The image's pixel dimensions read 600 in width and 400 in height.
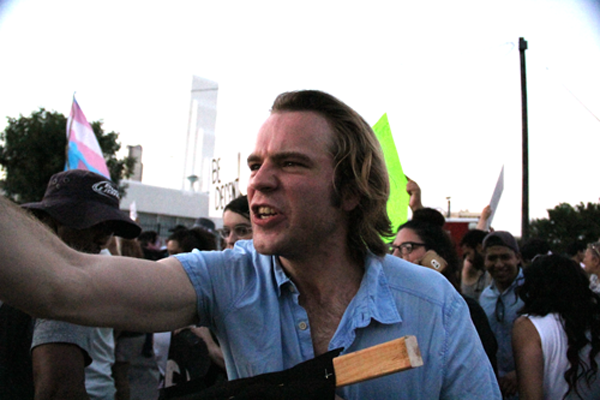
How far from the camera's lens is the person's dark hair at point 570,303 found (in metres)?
2.75

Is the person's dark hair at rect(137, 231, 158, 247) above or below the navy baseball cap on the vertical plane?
below

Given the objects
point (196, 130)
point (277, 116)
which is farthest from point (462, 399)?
point (196, 130)

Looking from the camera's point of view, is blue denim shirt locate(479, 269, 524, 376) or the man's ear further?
Answer: blue denim shirt locate(479, 269, 524, 376)

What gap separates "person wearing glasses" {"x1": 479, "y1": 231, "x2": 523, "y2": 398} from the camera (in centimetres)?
378

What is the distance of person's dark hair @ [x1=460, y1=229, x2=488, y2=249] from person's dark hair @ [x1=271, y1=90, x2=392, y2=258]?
374 centimetres

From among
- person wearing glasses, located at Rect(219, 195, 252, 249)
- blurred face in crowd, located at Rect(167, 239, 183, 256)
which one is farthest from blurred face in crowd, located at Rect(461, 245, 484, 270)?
blurred face in crowd, located at Rect(167, 239, 183, 256)

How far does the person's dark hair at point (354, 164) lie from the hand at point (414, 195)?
2.38m

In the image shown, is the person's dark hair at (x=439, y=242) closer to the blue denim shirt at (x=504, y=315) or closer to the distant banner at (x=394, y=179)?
the distant banner at (x=394, y=179)

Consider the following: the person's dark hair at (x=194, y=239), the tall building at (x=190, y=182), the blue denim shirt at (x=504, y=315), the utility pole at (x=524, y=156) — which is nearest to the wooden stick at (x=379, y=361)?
the blue denim shirt at (x=504, y=315)

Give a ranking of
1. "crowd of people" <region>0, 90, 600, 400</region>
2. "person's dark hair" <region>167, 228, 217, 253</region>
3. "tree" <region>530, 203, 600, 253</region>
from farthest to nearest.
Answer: "tree" <region>530, 203, 600, 253</region>, "person's dark hair" <region>167, 228, 217, 253</region>, "crowd of people" <region>0, 90, 600, 400</region>

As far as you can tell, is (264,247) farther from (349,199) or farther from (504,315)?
(504,315)

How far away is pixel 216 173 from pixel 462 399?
7.90 metres

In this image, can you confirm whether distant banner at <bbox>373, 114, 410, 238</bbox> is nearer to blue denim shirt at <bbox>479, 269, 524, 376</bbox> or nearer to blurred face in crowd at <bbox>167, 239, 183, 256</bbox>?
blue denim shirt at <bbox>479, 269, 524, 376</bbox>

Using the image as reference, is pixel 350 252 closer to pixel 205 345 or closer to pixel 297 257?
pixel 297 257
